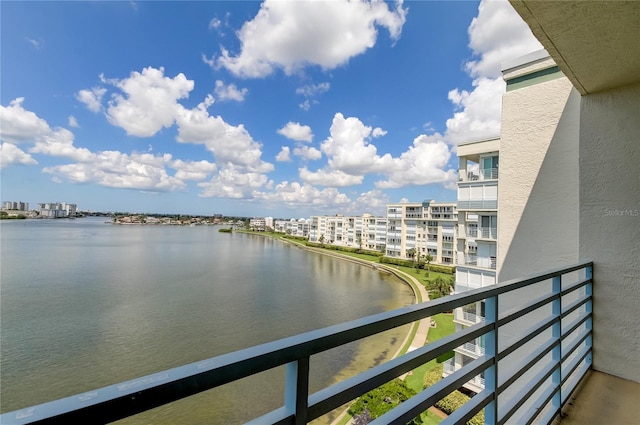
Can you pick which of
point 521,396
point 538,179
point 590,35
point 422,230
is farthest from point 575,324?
point 422,230

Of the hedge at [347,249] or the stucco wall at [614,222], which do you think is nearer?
the stucco wall at [614,222]

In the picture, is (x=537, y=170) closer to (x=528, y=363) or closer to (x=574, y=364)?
(x=574, y=364)

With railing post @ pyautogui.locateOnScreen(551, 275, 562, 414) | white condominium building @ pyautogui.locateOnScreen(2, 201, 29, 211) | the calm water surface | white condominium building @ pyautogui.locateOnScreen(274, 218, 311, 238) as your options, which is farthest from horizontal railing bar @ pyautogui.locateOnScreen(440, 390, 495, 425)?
white condominium building @ pyautogui.locateOnScreen(2, 201, 29, 211)

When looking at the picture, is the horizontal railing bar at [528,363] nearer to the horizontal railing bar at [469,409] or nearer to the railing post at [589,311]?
the horizontal railing bar at [469,409]

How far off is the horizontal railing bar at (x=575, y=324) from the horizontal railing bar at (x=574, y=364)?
7.9 inches

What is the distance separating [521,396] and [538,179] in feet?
6.28

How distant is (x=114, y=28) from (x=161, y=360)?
2214 centimetres

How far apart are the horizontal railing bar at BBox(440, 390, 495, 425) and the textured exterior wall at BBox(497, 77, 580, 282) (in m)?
1.82

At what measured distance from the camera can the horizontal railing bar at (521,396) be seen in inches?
46.8

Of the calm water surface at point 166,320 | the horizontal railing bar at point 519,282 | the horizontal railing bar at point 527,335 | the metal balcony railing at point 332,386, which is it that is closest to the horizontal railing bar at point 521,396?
the metal balcony railing at point 332,386

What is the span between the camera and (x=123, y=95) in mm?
Answer: 34656

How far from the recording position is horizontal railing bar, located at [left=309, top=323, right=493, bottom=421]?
597 mm

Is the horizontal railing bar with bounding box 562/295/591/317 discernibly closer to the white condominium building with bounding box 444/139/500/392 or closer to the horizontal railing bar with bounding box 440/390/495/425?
the horizontal railing bar with bounding box 440/390/495/425

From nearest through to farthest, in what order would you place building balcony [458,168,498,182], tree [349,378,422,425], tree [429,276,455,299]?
tree [349,378,422,425] < building balcony [458,168,498,182] < tree [429,276,455,299]
